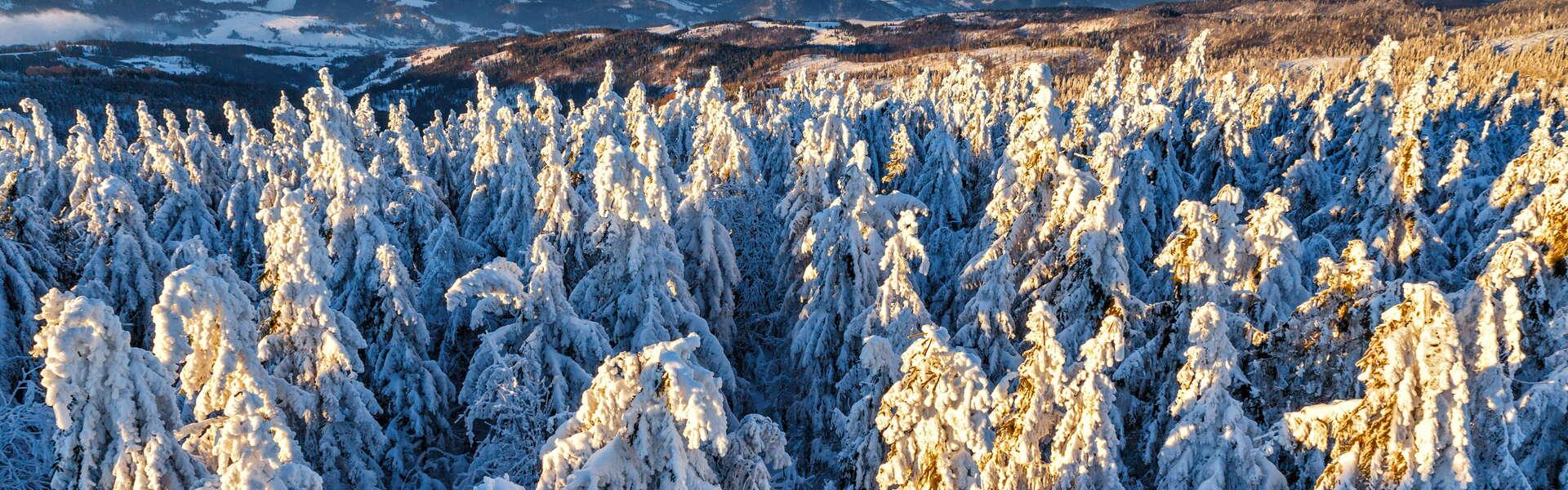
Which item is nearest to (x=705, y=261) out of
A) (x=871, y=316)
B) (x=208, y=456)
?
(x=871, y=316)

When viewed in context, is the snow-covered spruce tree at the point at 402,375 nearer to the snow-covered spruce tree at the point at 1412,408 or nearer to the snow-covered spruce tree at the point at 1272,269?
the snow-covered spruce tree at the point at 1412,408

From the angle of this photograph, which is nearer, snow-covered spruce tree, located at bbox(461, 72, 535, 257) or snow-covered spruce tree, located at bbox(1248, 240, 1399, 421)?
snow-covered spruce tree, located at bbox(1248, 240, 1399, 421)

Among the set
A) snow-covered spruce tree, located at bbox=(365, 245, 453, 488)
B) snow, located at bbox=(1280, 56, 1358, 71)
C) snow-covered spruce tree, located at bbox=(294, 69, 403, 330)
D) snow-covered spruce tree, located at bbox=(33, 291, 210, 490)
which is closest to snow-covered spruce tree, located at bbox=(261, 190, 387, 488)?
snow-covered spruce tree, located at bbox=(365, 245, 453, 488)

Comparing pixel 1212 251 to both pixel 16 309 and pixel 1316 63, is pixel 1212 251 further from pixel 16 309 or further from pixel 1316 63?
pixel 1316 63

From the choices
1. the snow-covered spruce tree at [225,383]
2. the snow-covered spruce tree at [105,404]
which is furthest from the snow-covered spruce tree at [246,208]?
the snow-covered spruce tree at [105,404]

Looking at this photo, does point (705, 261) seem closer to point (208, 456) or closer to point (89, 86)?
point (208, 456)

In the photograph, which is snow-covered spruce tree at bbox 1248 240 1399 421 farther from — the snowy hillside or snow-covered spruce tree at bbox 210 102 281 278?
snow-covered spruce tree at bbox 210 102 281 278

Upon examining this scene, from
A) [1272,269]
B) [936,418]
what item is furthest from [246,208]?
[1272,269]
